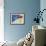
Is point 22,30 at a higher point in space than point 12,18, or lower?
lower

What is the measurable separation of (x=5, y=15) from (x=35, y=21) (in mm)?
1401

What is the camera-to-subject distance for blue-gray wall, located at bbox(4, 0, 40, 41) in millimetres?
6141

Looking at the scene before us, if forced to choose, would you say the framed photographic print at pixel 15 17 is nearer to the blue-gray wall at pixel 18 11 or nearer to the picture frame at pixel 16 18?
the picture frame at pixel 16 18

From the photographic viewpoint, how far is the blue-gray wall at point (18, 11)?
6141 millimetres

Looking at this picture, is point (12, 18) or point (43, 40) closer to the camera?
point (43, 40)

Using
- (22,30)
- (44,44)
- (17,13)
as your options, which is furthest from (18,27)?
(44,44)

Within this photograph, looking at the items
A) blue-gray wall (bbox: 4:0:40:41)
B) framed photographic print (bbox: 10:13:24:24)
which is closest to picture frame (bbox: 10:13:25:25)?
framed photographic print (bbox: 10:13:24:24)

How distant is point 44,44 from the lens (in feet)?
9.83

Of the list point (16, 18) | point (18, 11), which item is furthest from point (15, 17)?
point (18, 11)

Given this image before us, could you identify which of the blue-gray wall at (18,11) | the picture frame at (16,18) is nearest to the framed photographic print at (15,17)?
the picture frame at (16,18)

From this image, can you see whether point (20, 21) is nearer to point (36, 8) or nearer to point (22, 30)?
point (22, 30)

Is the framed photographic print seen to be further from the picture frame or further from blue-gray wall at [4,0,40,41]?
blue-gray wall at [4,0,40,41]

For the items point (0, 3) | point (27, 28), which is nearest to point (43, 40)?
point (27, 28)

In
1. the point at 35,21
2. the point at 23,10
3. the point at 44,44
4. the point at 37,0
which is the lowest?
the point at 44,44
